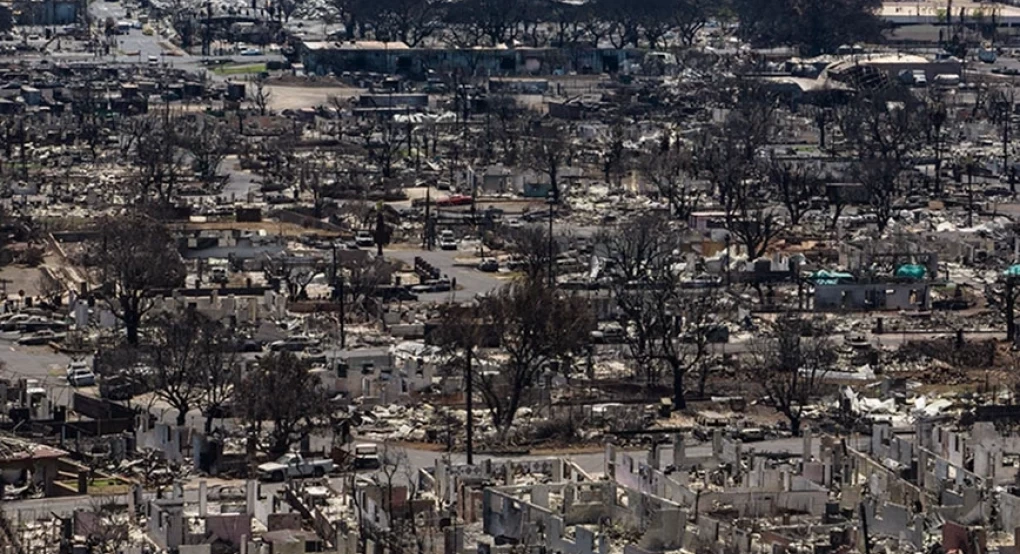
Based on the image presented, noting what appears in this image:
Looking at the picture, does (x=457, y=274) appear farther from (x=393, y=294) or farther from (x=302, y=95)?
(x=302, y=95)

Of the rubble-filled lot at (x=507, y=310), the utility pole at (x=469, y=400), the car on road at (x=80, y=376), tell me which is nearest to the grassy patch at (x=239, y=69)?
the rubble-filled lot at (x=507, y=310)

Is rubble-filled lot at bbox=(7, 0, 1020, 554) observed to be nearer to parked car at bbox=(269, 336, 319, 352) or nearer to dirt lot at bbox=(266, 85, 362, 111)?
parked car at bbox=(269, 336, 319, 352)

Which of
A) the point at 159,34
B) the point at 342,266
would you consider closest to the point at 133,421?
the point at 342,266

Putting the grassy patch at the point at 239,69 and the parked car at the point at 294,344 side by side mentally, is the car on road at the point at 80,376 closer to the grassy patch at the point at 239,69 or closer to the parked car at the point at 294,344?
the parked car at the point at 294,344

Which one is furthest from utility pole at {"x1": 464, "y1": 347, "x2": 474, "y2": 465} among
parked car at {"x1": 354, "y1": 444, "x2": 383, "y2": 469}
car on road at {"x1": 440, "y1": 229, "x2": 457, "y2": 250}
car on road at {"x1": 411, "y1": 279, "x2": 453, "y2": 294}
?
car on road at {"x1": 440, "y1": 229, "x2": 457, "y2": 250}

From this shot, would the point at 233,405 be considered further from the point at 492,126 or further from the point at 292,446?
the point at 492,126

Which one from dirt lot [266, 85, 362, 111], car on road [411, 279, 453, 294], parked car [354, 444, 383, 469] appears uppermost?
parked car [354, 444, 383, 469]
